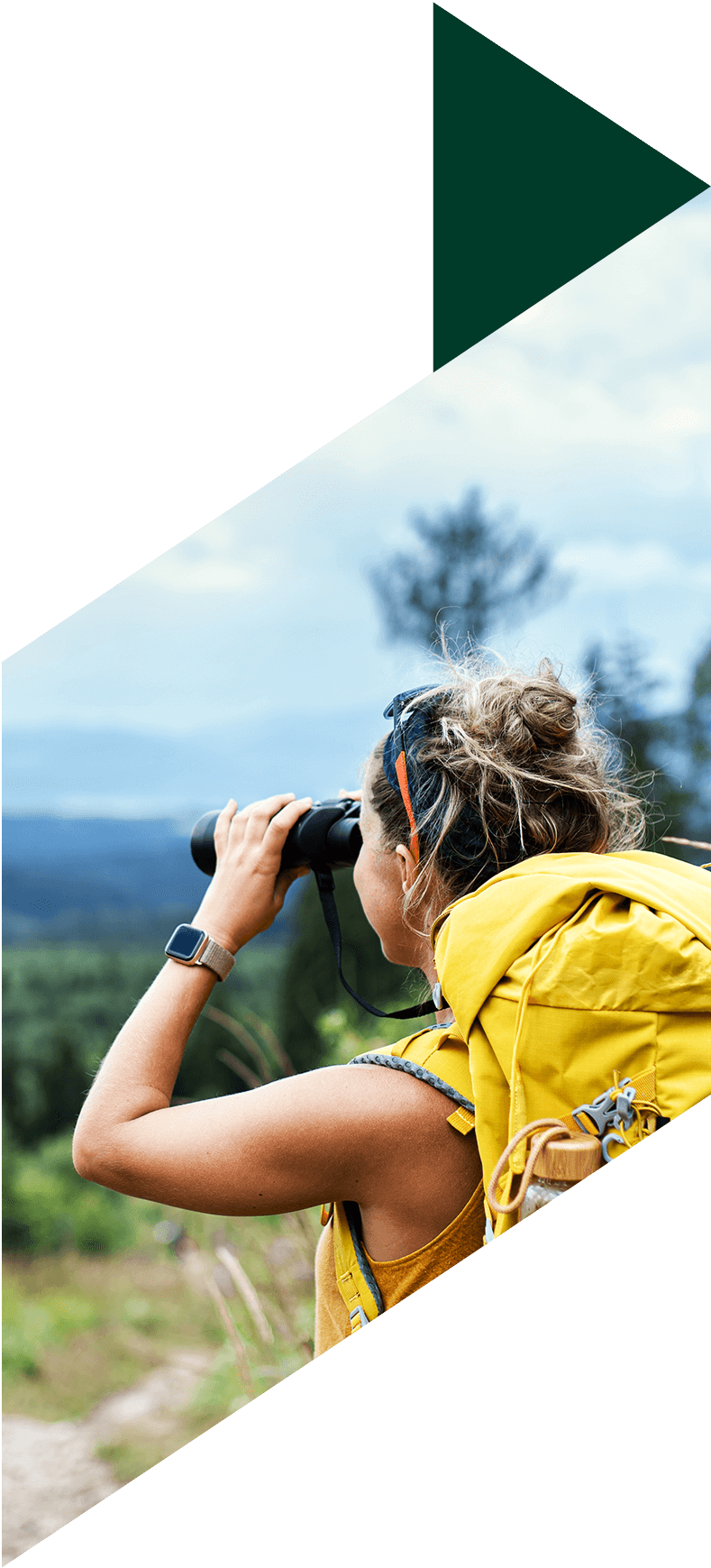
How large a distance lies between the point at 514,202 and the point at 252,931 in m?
1.19

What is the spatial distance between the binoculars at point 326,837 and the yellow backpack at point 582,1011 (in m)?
0.38

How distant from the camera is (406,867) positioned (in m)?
0.99

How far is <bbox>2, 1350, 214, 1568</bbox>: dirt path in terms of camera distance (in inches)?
147

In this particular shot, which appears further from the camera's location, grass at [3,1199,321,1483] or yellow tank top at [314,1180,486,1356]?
grass at [3,1199,321,1483]

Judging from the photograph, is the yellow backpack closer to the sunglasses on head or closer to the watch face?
the sunglasses on head

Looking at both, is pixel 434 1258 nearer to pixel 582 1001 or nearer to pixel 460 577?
pixel 582 1001

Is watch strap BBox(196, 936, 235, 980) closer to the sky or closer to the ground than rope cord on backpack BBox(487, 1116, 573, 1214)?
closer to the sky

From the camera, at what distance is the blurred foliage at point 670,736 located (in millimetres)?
3291

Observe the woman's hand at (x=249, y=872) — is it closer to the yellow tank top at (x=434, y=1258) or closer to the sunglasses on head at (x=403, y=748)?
the sunglasses on head at (x=403, y=748)

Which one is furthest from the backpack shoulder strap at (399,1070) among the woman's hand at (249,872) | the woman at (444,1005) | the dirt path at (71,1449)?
the dirt path at (71,1449)

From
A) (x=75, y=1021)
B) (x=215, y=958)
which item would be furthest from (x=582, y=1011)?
(x=75, y=1021)

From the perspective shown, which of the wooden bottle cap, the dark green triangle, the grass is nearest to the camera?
the wooden bottle cap

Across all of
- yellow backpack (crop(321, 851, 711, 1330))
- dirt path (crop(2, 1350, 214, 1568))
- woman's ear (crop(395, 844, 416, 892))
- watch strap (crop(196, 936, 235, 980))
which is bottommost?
dirt path (crop(2, 1350, 214, 1568))

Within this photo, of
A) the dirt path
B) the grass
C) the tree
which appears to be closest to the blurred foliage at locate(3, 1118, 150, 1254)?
the grass
